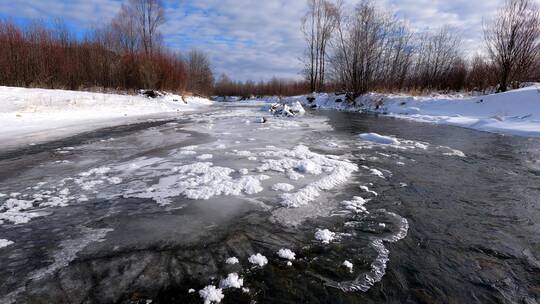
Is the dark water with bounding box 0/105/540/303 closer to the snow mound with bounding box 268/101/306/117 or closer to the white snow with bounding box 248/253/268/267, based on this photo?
the white snow with bounding box 248/253/268/267

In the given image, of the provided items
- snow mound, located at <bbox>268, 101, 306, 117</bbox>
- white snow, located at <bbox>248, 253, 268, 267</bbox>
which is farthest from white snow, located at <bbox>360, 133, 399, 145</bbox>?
snow mound, located at <bbox>268, 101, 306, 117</bbox>

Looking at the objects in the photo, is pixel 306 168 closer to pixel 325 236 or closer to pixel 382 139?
pixel 325 236

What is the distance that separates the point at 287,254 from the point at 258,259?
0.23 meters

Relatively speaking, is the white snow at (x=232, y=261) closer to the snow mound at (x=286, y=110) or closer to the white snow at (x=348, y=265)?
the white snow at (x=348, y=265)

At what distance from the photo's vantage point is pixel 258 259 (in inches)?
88.7

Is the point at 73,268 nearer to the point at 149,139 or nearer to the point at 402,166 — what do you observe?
the point at 402,166

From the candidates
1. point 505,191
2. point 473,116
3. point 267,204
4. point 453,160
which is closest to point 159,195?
point 267,204

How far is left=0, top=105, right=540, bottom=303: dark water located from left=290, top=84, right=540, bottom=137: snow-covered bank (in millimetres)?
6292

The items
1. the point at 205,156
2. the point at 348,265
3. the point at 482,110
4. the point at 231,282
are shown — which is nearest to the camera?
the point at 231,282

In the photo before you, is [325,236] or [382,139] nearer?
[325,236]

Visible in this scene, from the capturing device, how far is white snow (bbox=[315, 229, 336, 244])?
2568mm

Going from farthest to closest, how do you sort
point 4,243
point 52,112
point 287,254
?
point 52,112 → point 4,243 → point 287,254

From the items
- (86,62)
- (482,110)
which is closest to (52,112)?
(86,62)

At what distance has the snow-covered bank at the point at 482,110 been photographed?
30.5ft
